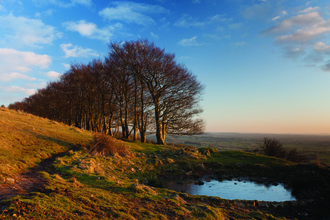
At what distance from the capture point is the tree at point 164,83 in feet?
79.3

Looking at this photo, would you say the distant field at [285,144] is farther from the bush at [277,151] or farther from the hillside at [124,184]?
the hillside at [124,184]

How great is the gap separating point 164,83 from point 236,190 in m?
18.2

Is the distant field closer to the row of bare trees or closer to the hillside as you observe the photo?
the row of bare trees

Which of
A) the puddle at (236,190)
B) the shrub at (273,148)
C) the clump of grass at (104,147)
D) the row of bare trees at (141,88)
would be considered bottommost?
the puddle at (236,190)

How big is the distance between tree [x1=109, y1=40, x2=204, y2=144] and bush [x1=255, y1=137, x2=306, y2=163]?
27.8ft

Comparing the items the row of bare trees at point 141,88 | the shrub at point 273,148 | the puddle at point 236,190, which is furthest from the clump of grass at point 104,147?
the shrub at point 273,148

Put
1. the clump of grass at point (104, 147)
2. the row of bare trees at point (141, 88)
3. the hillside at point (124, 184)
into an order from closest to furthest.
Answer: the hillside at point (124, 184), the clump of grass at point (104, 147), the row of bare trees at point (141, 88)

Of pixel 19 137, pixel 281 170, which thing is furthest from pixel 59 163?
pixel 281 170

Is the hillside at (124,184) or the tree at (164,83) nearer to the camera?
the hillside at (124,184)

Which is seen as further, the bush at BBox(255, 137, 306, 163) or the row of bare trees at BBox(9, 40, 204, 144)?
the row of bare trees at BBox(9, 40, 204, 144)

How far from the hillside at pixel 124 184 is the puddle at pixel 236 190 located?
73cm

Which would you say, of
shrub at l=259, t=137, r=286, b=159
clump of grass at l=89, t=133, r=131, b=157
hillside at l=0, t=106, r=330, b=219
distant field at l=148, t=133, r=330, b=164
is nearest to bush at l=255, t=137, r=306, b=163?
shrub at l=259, t=137, r=286, b=159

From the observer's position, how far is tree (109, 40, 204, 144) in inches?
952

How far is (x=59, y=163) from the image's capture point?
9.42 m
